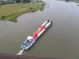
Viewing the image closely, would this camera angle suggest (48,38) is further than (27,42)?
Yes

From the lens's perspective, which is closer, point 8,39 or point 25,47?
point 25,47

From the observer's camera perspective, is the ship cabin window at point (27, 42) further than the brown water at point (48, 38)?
Yes

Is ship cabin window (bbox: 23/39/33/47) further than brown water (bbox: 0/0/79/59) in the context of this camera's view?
Yes

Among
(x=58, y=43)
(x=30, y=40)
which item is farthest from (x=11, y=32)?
(x=58, y=43)

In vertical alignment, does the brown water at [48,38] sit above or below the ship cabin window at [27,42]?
below

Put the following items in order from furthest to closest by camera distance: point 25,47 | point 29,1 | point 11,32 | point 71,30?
point 29,1
point 71,30
point 11,32
point 25,47

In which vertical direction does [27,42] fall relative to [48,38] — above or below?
above

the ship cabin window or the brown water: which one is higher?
the ship cabin window

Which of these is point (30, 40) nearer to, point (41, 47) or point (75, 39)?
point (41, 47)

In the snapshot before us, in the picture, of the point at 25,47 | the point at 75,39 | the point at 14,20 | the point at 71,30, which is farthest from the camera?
the point at 14,20

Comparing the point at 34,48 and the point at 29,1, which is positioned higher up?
the point at 34,48

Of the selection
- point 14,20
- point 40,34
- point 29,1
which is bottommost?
point 29,1
